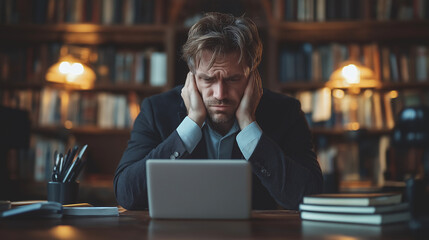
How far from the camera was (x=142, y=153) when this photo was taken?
62.5 inches

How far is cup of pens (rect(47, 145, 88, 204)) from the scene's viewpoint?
1.31 meters

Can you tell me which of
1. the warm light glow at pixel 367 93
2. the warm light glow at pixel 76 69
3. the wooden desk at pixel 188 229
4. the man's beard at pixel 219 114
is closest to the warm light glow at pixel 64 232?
the wooden desk at pixel 188 229

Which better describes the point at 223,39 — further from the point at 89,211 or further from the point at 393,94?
the point at 393,94

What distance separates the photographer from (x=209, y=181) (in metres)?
0.97

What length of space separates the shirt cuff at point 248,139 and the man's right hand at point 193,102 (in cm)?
16

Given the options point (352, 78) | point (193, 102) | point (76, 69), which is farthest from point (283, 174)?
point (76, 69)

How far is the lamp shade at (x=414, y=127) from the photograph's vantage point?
1.80 metres

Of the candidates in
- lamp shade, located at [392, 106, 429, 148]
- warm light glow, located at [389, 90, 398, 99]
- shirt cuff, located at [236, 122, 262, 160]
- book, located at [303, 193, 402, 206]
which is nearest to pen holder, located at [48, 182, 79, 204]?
shirt cuff, located at [236, 122, 262, 160]

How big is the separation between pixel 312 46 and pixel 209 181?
2543 mm

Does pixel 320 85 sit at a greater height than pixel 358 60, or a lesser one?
lesser

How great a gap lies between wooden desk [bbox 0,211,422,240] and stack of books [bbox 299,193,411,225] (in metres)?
0.02

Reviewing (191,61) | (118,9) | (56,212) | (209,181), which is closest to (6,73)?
(118,9)

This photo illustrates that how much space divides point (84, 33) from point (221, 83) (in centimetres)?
204

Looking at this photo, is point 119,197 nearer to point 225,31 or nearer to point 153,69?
point 225,31
